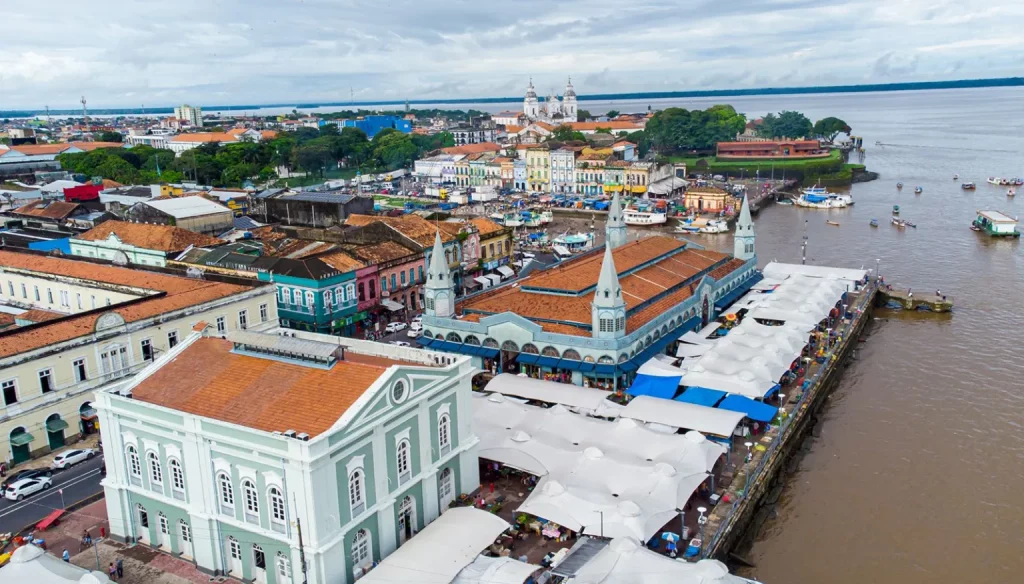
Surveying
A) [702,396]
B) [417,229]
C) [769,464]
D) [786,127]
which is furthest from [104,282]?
[786,127]

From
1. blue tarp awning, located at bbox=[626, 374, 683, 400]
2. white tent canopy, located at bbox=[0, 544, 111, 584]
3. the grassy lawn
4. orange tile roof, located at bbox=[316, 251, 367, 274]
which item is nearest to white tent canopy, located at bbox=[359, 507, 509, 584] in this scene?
white tent canopy, located at bbox=[0, 544, 111, 584]

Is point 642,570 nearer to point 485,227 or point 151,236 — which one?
point 151,236

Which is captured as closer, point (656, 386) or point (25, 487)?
point (25, 487)

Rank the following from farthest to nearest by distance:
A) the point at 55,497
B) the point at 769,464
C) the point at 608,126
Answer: the point at 608,126, the point at 769,464, the point at 55,497

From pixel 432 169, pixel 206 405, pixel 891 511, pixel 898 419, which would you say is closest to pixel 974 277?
pixel 898 419

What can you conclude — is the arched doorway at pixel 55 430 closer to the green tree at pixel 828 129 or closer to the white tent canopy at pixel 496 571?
the white tent canopy at pixel 496 571

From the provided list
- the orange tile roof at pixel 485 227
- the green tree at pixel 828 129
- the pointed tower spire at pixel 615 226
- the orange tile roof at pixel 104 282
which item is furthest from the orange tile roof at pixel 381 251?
the green tree at pixel 828 129
